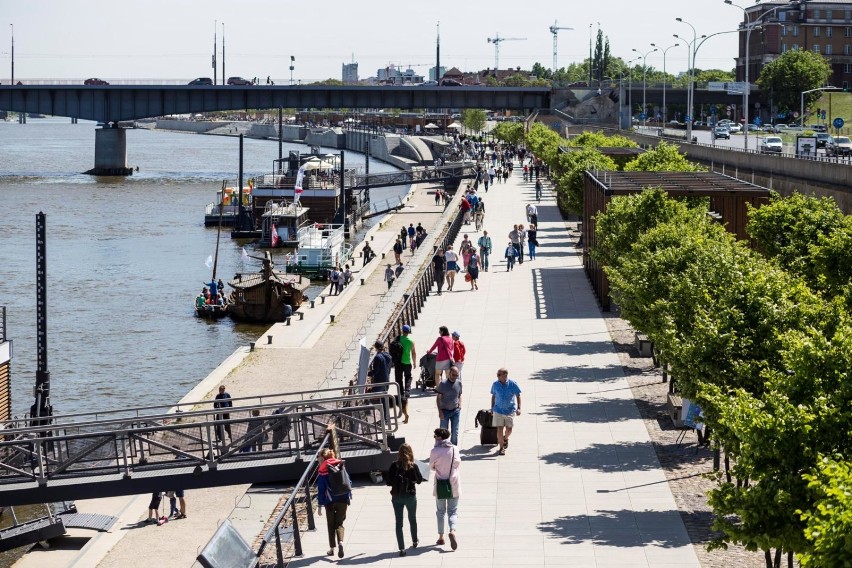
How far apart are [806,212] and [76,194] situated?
83.9 meters

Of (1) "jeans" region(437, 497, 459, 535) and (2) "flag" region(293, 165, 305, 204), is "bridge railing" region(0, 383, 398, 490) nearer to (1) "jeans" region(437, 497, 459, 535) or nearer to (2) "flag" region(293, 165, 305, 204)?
(1) "jeans" region(437, 497, 459, 535)

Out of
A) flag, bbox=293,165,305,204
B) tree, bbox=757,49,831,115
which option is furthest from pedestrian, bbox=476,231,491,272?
tree, bbox=757,49,831,115

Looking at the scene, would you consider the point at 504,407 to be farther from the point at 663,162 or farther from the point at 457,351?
the point at 663,162

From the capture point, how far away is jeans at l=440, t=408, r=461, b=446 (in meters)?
18.2

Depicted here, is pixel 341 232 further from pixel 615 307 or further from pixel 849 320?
pixel 849 320

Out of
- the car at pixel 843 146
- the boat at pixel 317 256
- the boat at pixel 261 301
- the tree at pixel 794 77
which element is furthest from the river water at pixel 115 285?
the tree at pixel 794 77

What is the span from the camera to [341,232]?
2532 inches

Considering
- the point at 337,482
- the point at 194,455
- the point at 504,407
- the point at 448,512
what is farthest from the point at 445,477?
the point at 194,455

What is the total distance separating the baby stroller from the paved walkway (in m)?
0.54

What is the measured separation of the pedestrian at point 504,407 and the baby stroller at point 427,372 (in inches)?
133

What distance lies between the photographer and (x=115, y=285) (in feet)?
183

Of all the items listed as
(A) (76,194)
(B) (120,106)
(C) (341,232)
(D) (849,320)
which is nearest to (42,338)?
(D) (849,320)

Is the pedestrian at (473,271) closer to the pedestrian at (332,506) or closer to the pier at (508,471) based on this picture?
the pier at (508,471)

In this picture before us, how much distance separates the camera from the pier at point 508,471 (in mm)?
14617
